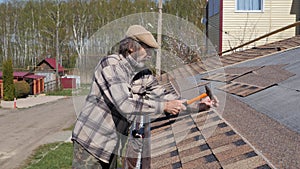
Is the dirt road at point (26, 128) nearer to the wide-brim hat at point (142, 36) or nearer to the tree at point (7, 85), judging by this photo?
the tree at point (7, 85)

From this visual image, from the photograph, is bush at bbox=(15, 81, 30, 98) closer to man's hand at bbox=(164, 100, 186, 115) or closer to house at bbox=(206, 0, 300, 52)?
house at bbox=(206, 0, 300, 52)

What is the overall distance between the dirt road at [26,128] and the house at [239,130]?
867 cm

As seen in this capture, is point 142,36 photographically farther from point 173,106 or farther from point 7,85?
point 7,85

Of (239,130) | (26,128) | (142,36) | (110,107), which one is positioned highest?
(142,36)

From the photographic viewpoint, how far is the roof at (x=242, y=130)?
7.52 ft

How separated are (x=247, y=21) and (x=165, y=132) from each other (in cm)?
1269

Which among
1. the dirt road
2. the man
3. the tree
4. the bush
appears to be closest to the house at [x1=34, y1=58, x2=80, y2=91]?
the bush

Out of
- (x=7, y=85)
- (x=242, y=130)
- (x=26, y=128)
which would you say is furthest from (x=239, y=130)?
(x=7, y=85)

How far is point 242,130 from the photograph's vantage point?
282cm

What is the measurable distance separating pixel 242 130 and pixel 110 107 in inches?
35.3

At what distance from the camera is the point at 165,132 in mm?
3592

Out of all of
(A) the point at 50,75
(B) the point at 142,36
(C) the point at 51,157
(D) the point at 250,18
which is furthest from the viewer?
(A) the point at 50,75

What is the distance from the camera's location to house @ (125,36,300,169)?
7.56 feet

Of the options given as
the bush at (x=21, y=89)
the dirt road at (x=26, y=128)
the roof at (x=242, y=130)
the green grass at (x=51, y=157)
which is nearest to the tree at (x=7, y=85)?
the bush at (x=21, y=89)
